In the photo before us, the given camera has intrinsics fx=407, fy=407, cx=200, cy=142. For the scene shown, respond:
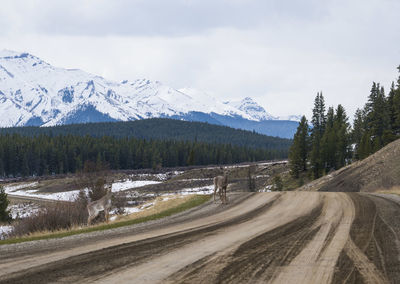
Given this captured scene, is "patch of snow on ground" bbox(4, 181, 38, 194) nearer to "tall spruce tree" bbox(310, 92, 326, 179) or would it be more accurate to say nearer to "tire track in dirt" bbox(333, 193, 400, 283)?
"tall spruce tree" bbox(310, 92, 326, 179)

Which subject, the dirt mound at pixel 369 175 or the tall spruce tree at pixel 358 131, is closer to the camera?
the dirt mound at pixel 369 175

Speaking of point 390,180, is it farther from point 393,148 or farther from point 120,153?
point 120,153

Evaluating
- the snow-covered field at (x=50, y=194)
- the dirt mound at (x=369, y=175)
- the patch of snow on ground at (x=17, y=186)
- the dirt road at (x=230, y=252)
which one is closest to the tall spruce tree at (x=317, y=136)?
the dirt mound at (x=369, y=175)

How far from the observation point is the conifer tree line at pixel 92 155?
4956 inches

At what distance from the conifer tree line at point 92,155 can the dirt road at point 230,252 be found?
106080mm

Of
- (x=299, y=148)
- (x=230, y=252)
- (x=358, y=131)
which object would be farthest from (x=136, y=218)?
(x=358, y=131)

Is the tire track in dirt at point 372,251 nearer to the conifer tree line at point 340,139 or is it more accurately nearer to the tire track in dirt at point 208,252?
the tire track in dirt at point 208,252

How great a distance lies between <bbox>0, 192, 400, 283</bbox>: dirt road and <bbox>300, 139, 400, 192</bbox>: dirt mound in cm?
2197

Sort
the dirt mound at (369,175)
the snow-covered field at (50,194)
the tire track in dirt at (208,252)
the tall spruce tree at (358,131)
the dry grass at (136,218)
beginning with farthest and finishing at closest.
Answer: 1. the tall spruce tree at (358,131)
2. the snow-covered field at (50,194)
3. the dirt mound at (369,175)
4. the dry grass at (136,218)
5. the tire track in dirt at (208,252)

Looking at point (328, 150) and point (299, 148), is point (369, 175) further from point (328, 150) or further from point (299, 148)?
point (299, 148)

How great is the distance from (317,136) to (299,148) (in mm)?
3588

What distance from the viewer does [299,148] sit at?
69.4 meters

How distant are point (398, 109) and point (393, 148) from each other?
18496mm

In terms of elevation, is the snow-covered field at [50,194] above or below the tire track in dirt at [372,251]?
below
